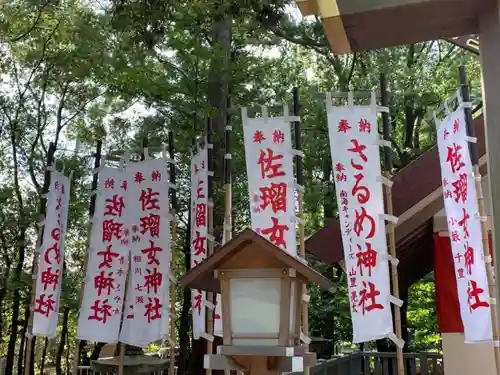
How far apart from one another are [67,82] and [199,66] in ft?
15.4

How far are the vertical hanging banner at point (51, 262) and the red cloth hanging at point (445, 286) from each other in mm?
5468

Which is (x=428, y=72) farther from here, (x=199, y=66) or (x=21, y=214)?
(x=21, y=214)

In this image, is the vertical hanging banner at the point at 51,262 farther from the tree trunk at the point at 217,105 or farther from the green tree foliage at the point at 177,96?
the tree trunk at the point at 217,105

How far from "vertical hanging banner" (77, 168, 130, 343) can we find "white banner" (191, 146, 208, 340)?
3.43ft

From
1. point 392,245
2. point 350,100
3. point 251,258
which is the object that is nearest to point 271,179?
point 350,100

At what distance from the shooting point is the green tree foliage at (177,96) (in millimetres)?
10047

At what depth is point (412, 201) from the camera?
276 inches

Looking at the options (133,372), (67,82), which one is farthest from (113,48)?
(133,372)

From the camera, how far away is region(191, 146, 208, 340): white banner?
279 inches

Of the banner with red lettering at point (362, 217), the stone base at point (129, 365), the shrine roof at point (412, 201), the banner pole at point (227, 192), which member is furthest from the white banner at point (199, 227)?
the banner with red lettering at point (362, 217)

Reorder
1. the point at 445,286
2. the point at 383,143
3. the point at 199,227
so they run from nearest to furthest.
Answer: the point at 383,143 < the point at 199,227 < the point at 445,286

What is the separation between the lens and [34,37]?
12125mm

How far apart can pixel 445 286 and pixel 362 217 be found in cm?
221

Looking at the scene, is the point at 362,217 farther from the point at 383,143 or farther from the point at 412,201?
the point at 412,201
